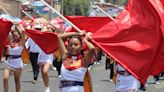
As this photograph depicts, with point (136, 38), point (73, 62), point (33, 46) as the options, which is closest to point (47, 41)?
point (73, 62)

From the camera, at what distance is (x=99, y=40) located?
804 centimetres

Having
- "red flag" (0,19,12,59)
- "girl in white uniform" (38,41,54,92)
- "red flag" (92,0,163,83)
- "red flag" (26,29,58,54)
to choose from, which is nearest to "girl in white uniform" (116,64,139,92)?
"red flag" (26,29,58,54)

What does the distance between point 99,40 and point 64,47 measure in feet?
1.80

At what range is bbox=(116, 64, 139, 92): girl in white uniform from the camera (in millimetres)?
9477

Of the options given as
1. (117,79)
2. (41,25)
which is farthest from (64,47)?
(41,25)

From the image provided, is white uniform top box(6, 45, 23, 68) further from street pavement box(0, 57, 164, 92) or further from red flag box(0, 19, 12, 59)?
street pavement box(0, 57, 164, 92)

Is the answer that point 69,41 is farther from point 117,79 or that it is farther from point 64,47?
point 117,79

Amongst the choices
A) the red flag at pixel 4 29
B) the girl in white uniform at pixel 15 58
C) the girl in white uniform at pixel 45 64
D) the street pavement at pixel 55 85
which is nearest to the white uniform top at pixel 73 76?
the red flag at pixel 4 29

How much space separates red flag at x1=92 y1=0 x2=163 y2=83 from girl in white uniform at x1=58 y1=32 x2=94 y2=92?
0.23 m

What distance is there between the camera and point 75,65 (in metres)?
7.88

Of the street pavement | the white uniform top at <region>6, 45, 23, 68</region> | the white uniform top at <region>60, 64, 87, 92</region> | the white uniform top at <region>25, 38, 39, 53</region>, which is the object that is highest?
the white uniform top at <region>60, 64, 87, 92</region>

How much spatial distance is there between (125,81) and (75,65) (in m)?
1.82

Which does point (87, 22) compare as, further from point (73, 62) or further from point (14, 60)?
point (73, 62)

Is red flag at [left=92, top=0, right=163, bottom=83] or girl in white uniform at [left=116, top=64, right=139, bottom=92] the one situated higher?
red flag at [left=92, top=0, right=163, bottom=83]
